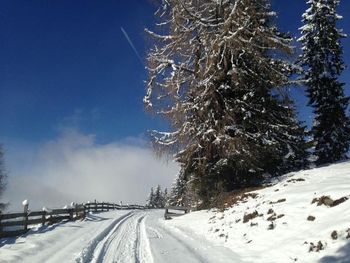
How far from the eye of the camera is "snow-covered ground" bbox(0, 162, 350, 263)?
1104 cm

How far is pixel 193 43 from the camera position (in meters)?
22.6

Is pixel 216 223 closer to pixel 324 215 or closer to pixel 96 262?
pixel 324 215

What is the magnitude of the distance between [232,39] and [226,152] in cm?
567

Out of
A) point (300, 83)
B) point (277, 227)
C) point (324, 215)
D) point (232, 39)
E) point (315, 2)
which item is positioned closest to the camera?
point (324, 215)

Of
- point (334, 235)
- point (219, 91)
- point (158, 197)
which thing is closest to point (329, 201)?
point (334, 235)

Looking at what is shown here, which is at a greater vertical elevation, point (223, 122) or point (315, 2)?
point (315, 2)

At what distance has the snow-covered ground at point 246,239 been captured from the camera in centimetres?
1104

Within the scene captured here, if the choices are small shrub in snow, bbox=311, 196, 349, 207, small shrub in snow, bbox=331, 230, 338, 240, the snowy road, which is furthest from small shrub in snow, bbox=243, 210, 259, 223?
small shrub in snow, bbox=331, 230, 338, 240

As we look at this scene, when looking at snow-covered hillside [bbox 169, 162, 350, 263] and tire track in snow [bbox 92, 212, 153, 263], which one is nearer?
snow-covered hillside [bbox 169, 162, 350, 263]

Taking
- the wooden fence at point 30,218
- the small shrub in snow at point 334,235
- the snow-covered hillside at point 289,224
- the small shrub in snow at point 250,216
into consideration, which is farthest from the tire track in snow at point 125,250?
the small shrub in snow at point 334,235

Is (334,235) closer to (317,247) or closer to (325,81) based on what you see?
(317,247)

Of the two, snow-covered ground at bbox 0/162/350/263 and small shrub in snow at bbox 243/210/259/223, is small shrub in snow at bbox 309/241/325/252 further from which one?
small shrub in snow at bbox 243/210/259/223

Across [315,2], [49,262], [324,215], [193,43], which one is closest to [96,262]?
[49,262]

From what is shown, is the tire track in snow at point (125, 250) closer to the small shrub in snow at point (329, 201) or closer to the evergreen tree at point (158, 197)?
the small shrub in snow at point (329, 201)
